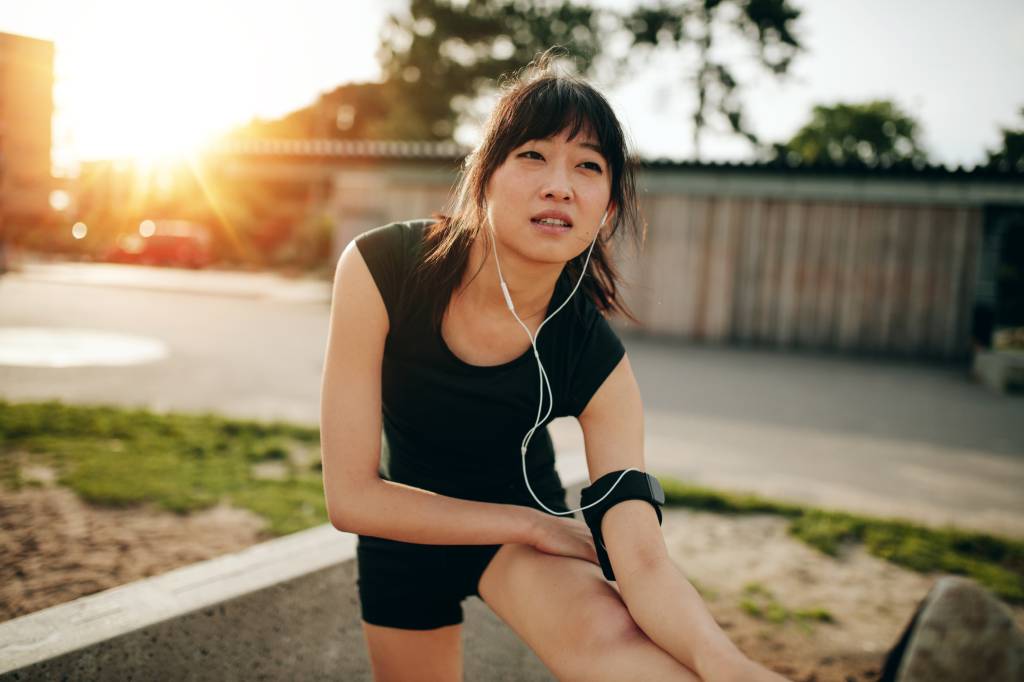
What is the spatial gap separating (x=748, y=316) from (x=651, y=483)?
11731mm

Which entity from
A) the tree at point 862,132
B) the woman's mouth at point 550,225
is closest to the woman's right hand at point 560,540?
the woman's mouth at point 550,225

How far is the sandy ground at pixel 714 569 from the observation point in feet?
8.54

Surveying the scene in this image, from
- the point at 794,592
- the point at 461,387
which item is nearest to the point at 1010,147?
the point at 794,592

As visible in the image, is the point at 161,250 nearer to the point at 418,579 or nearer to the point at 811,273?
the point at 811,273

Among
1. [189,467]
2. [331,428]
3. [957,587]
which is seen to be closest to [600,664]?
[331,428]

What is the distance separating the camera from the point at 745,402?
7.45 m

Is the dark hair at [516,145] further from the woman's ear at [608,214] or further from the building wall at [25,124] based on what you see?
the building wall at [25,124]

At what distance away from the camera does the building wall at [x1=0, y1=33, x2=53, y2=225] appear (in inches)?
66.4

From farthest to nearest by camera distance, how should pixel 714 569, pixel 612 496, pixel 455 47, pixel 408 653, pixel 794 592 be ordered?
pixel 455 47 < pixel 714 569 < pixel 794 592 < pixel 408 653 < pixel 612 496

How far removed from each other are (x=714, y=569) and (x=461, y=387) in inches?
81.7

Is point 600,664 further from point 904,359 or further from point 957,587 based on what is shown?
point 904,359

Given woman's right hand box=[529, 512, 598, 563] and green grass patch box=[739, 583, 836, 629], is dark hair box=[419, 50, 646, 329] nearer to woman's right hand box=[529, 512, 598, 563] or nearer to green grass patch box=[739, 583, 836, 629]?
woman's right hand box=[529, 512, 598, 563]

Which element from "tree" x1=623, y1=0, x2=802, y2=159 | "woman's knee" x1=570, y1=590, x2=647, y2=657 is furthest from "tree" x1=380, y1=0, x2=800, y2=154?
"woman's knee" x1=570, y1=590, x2=647, y2=657

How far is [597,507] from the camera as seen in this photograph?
1.61m
